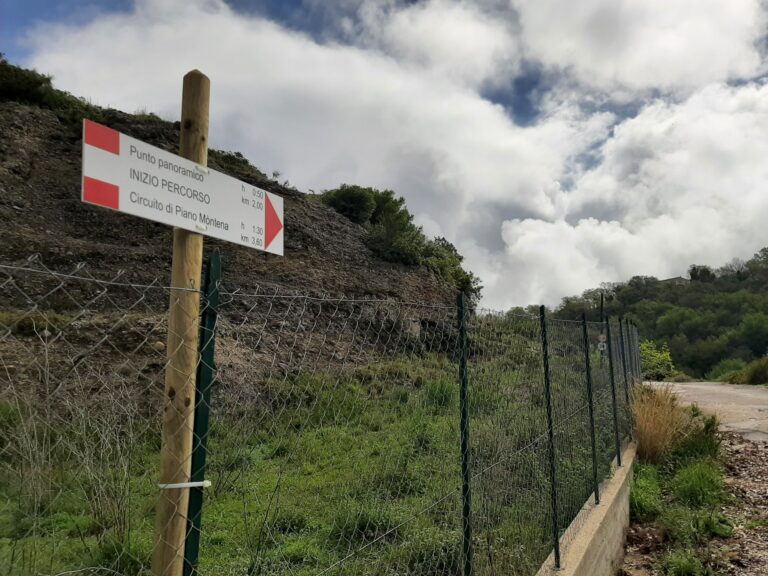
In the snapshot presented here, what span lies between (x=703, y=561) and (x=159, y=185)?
5.59 m

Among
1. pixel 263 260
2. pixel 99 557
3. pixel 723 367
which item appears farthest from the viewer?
pixel 723 367

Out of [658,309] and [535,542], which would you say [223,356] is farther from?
[658,309]

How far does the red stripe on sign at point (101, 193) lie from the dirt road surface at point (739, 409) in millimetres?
11587

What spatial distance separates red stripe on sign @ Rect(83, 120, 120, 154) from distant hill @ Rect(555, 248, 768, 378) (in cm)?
3884

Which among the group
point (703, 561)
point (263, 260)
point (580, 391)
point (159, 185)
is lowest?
point (703, 561)

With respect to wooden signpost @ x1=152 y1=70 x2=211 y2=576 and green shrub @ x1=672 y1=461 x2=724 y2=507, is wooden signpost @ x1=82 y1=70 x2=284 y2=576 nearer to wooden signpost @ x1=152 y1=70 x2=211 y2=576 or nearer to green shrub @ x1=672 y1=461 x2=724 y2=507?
wooden signpost @ x1=152 y1=70 x2=211 y2=576

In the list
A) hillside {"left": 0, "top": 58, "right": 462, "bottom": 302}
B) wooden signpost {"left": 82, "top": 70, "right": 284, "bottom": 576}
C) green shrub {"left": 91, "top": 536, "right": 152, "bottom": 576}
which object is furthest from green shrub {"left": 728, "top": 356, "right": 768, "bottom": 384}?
wooden signpost {"left": 82, "top": 70, "right": 284, "bottom": 576}

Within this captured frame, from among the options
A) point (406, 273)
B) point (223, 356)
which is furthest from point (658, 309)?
point (223, 356)

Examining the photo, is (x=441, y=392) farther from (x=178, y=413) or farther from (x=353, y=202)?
(x=353, y=202)

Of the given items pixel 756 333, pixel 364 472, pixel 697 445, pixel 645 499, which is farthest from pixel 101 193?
pixel 756 333

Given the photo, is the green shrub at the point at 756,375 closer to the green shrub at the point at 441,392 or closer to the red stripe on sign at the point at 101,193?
the green shrub at the point at 441,392

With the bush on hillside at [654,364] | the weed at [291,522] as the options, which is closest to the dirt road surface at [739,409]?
the bush on hillside at [654,364]

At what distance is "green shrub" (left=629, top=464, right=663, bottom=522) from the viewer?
6.43 meters

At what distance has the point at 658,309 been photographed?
76.3 meters
